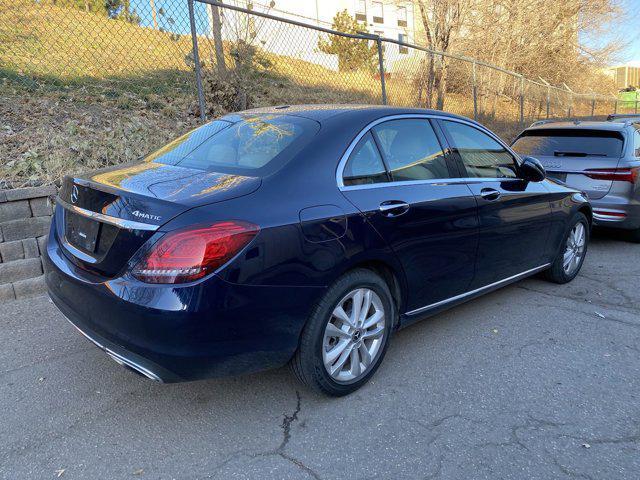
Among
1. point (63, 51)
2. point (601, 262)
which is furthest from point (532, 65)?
point (63, 51)

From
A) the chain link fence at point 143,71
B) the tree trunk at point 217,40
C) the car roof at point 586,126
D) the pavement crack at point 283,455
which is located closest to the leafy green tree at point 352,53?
the chain link fence at point 143,71

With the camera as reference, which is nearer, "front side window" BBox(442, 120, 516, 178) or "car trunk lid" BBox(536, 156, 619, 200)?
"front side window" BBox(442, 120, 516, 178)

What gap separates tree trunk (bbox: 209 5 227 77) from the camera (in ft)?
22.9

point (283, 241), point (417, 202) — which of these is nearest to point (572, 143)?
point (417, 202)

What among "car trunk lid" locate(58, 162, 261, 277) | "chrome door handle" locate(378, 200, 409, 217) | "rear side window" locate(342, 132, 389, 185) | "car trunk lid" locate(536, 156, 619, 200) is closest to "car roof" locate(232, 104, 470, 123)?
"rear side window" locate(342, 132, 389, 185)

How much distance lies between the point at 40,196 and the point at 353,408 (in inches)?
134

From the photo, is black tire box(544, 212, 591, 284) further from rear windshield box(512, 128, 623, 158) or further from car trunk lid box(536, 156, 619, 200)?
rear windshield box(512, 128, 623, 158)

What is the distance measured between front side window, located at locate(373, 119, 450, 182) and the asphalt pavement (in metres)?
1.26

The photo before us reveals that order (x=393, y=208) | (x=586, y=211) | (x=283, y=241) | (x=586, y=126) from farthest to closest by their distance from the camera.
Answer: (x=586, y=126) → (x=586, y=211) → (x=393, y=208) → (x=283, y=241)

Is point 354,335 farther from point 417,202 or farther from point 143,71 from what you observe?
point 143,71

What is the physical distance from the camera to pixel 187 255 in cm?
225

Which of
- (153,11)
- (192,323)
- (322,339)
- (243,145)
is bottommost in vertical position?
(322,339)

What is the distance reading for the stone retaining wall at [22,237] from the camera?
169 inches

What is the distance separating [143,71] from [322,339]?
22.2ft
